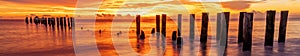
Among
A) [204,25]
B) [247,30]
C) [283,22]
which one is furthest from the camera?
[204,25]

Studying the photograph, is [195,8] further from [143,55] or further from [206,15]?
[143,55]

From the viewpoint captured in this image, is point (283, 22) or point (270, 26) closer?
point (270, 26)

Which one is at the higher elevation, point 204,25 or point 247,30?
point 204,25

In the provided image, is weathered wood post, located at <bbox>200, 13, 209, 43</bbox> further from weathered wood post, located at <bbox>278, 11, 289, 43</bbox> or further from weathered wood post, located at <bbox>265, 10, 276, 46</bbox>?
weathered wood post, located at <bbox>278, 11, 289, 43</bbox>

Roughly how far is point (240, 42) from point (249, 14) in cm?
398

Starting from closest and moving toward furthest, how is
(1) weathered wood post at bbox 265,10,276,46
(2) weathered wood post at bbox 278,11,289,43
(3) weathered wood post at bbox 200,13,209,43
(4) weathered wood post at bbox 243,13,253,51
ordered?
(4) weathered wood post at bbox 243,13,253,51 < (1) weathered wood post at bbox 265,10,276,46 < (2) weathered wood post at bbox 278,11,289,43 < (3) weathered wood post at bbox 200,13,209,43

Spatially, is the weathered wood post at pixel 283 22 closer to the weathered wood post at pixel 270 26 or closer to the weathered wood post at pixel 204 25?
the weathered wood post at pixel 270 26

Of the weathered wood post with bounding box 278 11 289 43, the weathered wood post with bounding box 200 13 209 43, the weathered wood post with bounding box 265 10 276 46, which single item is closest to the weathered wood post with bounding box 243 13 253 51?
the weathered wood post with bounding box 265 10 276 46

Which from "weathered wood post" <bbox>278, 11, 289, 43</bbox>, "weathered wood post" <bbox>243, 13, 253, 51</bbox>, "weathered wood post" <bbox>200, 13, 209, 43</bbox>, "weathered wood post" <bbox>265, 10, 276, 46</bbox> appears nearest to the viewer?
"weathered wood post" <bbox>243, 13, 253, 51</bbox>

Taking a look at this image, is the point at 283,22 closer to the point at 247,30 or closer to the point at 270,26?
the point at 270,26

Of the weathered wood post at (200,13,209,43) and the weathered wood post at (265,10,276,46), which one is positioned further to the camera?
the weathered wood post at (200,13,209,43)

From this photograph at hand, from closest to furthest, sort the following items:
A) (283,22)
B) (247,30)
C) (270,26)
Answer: (247,30)
(270,26)
(283,22)

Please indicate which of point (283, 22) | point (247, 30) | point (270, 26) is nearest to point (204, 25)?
point (270, 26)

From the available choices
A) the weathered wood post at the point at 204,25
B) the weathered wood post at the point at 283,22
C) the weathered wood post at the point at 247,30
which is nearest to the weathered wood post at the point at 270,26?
the weathered wood post at the point at 283,22
